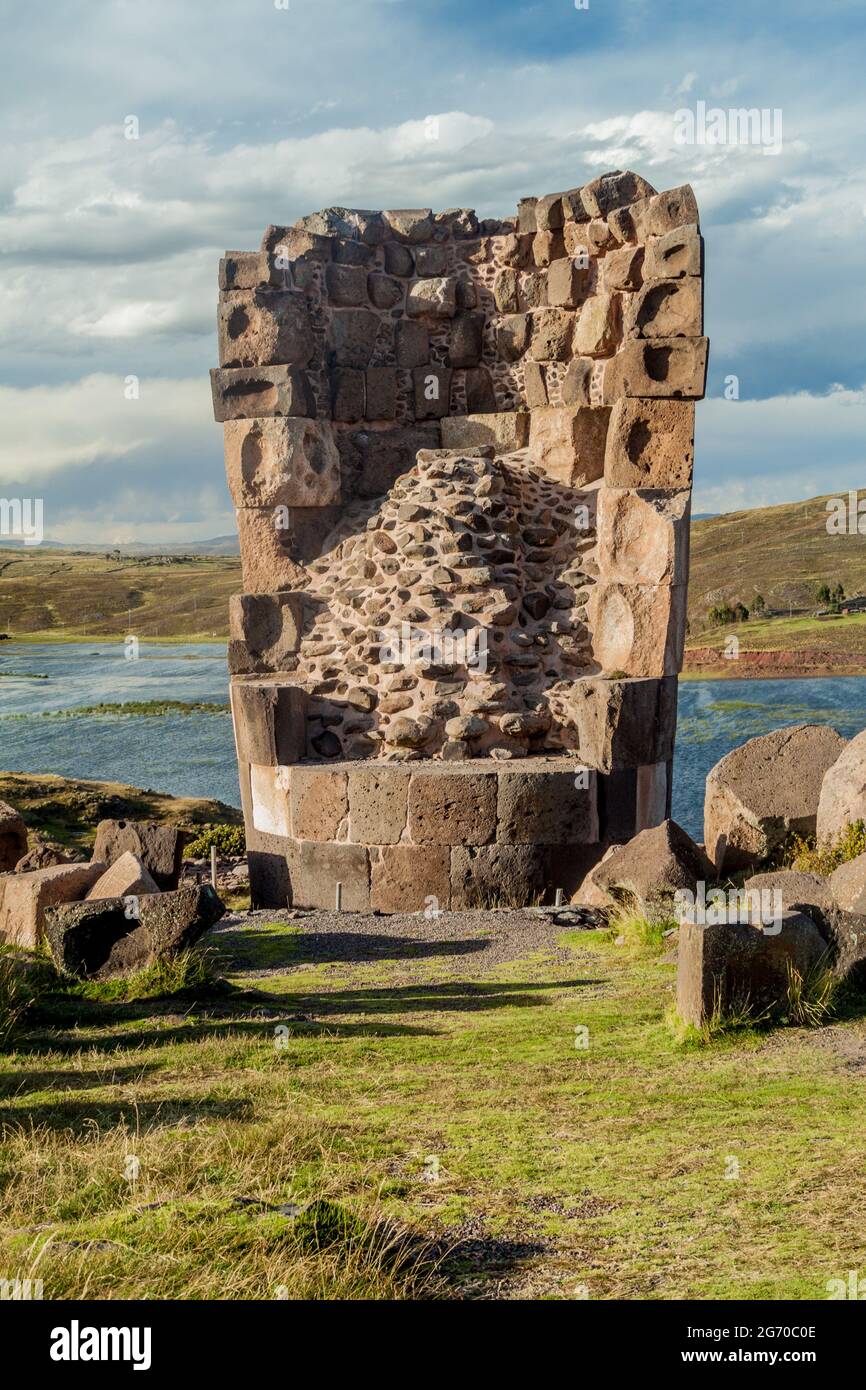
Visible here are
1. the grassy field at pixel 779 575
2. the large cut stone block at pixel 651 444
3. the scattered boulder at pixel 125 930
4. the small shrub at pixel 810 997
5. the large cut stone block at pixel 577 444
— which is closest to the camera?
the small shrub at pixel 810 997

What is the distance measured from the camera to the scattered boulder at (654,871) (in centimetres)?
909

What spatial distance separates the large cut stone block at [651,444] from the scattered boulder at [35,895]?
18.8ft

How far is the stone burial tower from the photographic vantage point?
11477mm

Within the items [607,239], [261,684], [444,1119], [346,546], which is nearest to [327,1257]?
[444,1119]

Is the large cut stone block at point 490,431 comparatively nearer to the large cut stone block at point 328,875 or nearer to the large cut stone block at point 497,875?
the large cut stone block at point 328,875

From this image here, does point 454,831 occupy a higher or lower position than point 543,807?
lower

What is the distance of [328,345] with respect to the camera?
14.2 metres

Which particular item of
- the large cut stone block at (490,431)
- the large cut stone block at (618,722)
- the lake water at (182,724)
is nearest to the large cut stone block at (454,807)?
the large cut stone block at (618,722)

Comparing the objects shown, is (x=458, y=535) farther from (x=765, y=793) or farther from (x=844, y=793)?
(x=844, y=793)

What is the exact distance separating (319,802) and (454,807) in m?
1.27

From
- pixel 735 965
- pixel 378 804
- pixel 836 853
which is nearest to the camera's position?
pixel 735 965

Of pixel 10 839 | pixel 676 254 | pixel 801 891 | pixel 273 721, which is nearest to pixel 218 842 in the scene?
pixel 10 839

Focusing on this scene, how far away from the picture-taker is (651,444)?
12594 mm
